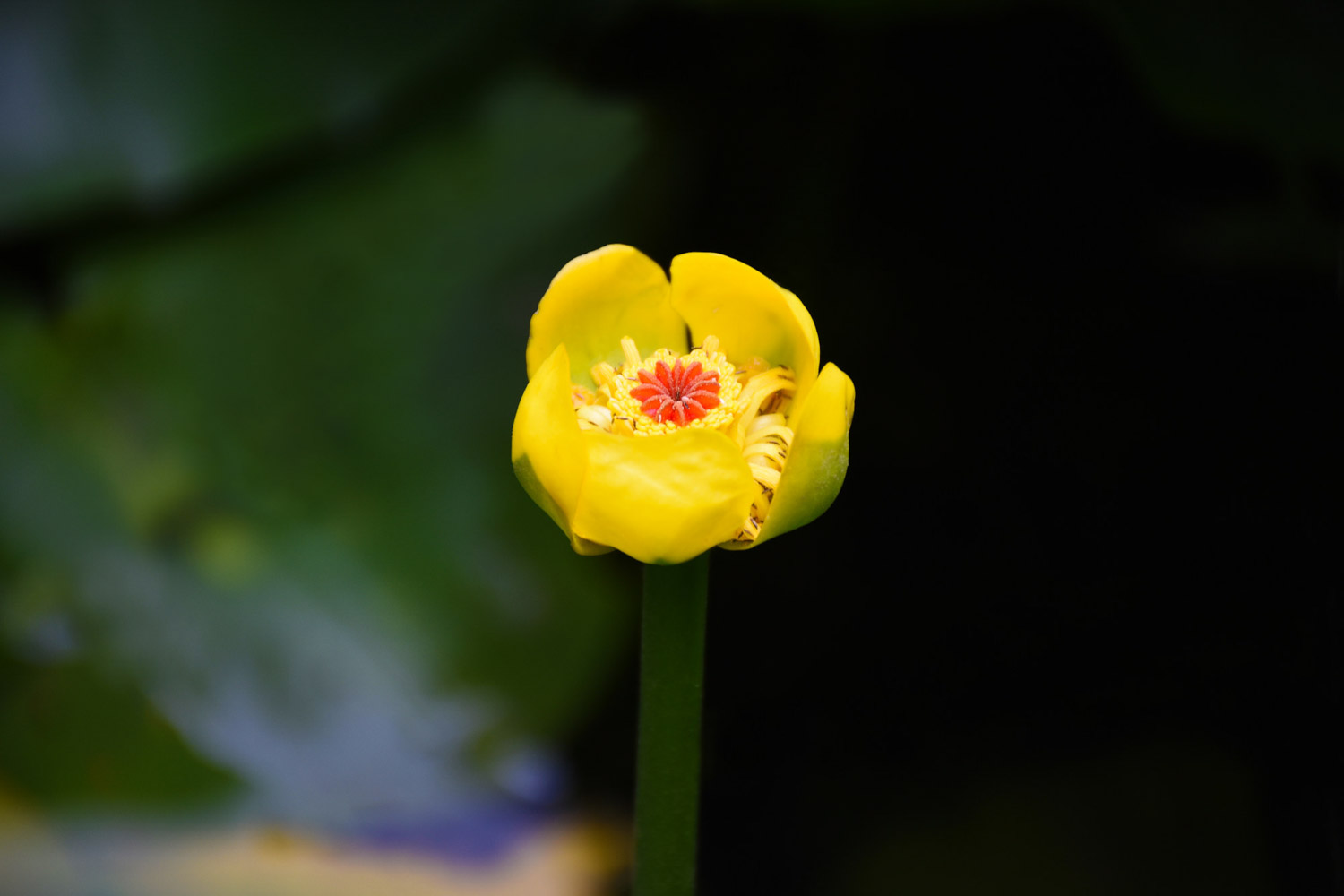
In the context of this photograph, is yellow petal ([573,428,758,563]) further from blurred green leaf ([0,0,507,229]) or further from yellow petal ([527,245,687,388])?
blurred green leaf ([0,0,507,229])

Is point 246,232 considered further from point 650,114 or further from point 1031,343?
point 1031,343

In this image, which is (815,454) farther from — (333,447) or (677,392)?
(333,447)

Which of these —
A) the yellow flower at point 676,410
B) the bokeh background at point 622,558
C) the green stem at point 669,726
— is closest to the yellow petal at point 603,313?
the yellow flower at point 676,410

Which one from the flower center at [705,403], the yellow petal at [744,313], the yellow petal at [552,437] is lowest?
the yellow petal at [552,437]

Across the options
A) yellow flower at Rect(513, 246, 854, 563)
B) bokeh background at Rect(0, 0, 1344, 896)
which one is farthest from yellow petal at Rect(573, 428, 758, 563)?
bokeh background at Rect(0, 0, 1344, 896)

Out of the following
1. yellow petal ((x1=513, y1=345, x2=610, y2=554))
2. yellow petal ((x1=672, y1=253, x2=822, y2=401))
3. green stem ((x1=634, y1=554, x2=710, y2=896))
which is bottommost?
green stem ((x1=634, y1=554, x2=710, y2=896))

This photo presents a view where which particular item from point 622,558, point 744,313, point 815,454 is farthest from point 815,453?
point 622,558

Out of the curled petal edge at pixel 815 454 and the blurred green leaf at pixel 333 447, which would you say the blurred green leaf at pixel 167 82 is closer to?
the blurred green leaf at pixel 333 447
